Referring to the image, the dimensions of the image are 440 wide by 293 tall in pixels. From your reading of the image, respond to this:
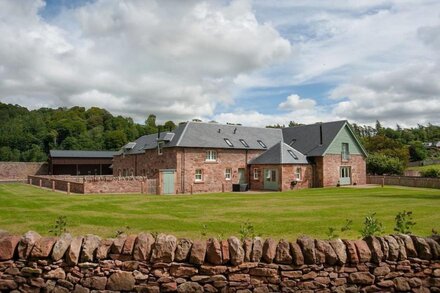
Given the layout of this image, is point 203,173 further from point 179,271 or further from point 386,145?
point 386,145

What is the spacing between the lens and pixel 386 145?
73.6 m

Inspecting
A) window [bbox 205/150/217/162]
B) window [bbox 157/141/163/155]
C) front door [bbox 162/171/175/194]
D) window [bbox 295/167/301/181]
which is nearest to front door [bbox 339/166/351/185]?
window [bbox 295/167/301/181]

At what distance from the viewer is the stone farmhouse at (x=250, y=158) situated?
128ft

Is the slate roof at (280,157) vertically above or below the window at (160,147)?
below

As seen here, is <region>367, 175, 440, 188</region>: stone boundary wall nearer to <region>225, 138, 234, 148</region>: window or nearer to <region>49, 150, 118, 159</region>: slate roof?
<region>225, 138, 234, 148</region>: window

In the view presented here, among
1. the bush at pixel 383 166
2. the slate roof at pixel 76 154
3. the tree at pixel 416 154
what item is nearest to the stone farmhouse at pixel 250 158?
the bush at pixel 383 166

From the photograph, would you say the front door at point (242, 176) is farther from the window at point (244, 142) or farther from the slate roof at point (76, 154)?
the slate roof at point (76, 154)

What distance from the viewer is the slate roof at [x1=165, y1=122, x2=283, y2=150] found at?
4019 centimetres

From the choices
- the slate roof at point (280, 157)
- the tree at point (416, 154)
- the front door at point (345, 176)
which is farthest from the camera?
the tree at point (416, 154)

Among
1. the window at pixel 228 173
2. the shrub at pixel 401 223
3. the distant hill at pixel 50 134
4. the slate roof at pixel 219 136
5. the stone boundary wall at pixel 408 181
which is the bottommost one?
the stone boundary wall at pixel 408 181

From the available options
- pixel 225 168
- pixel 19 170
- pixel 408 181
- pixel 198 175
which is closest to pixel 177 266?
pixel 198 175

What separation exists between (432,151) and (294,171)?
103148 millimetres

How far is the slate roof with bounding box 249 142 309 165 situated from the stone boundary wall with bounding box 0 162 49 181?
43.0m

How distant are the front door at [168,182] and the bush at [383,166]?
30344 millimetres
